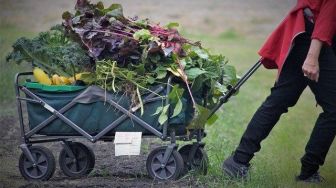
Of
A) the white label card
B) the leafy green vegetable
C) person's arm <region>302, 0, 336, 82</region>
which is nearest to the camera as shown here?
person's arm <region>302, 0, 336, 82</region>

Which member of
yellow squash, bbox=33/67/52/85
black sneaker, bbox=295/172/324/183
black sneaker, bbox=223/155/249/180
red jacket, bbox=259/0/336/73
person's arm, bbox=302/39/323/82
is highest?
red jacket, bbox=259/0/336/73

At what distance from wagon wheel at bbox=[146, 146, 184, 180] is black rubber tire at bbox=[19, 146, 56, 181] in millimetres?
918

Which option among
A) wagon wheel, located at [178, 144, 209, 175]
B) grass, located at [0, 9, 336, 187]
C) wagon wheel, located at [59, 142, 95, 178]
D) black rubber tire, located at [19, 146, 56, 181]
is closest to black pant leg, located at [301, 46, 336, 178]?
grass, located at [0, 9, 336, 187]

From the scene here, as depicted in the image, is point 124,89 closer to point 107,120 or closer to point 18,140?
point 107,120

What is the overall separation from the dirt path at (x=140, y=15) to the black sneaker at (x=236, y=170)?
83 centimetres

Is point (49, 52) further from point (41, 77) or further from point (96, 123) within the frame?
point (96, 123)

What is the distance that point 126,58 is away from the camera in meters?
7.46

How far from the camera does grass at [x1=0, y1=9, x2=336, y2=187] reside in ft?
24.8

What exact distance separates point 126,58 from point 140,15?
19.4 metres

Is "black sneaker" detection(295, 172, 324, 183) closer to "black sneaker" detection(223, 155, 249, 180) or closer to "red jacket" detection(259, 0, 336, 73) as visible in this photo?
"black sneaker" detection(223, 155, 249, 180)

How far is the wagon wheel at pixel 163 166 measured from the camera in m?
7.24

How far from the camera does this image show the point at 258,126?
23.6 feet

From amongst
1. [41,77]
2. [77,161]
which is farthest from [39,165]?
[41,77]

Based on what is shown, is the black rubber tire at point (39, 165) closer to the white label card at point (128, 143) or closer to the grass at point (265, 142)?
the white label card at point (128, 143)
